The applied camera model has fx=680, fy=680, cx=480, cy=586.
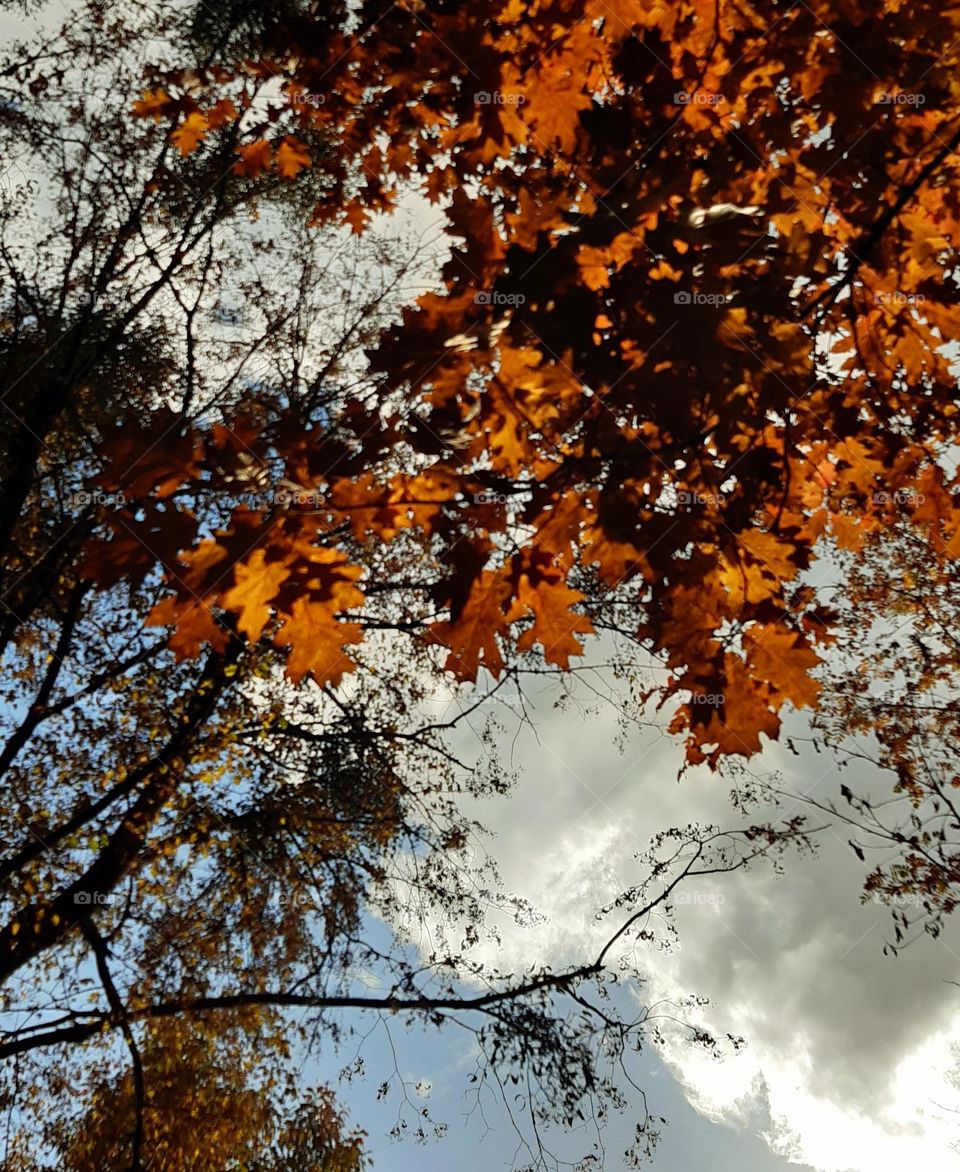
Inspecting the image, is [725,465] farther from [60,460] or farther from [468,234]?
[60,460]

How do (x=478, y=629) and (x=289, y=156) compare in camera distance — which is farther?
(x=289, y=156)

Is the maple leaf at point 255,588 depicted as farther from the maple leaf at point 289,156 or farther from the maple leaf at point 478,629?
the maple leaf at point 289,156

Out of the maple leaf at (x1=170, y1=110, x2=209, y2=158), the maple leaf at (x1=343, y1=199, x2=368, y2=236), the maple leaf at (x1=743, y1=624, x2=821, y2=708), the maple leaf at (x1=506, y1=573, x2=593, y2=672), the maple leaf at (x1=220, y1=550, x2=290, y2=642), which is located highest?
the maple leaf at (x1=170, y1=110, x2=209, y2=158)

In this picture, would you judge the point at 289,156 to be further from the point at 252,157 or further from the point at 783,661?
the point at 783,661

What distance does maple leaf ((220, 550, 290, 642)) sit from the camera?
2.35 metres

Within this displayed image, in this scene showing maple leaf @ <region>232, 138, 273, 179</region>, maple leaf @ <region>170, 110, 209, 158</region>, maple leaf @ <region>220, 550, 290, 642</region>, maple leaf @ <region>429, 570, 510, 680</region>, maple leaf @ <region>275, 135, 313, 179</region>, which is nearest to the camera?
maple leaf @ <region>220, 550, 290, 642</region>

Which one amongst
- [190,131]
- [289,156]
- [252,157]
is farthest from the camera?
[190,131]

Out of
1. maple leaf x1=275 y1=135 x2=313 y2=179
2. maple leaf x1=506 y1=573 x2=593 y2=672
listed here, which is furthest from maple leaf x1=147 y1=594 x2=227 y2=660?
maple leaf x1=275 y1=135 x2=313 y2=179

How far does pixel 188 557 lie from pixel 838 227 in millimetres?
3037

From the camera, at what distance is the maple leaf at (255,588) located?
2.35 m

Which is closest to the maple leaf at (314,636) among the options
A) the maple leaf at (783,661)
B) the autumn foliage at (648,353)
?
the autumn foliage at (648,353)

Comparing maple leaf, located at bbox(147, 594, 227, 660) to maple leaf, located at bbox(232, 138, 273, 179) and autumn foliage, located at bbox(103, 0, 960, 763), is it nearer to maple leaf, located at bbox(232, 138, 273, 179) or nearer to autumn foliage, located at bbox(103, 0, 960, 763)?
autumn foliage, located at bbox(103, 0, 960, 763)

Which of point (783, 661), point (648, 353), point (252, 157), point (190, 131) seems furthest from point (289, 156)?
point (783, 661)

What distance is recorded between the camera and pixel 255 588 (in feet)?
7.84
